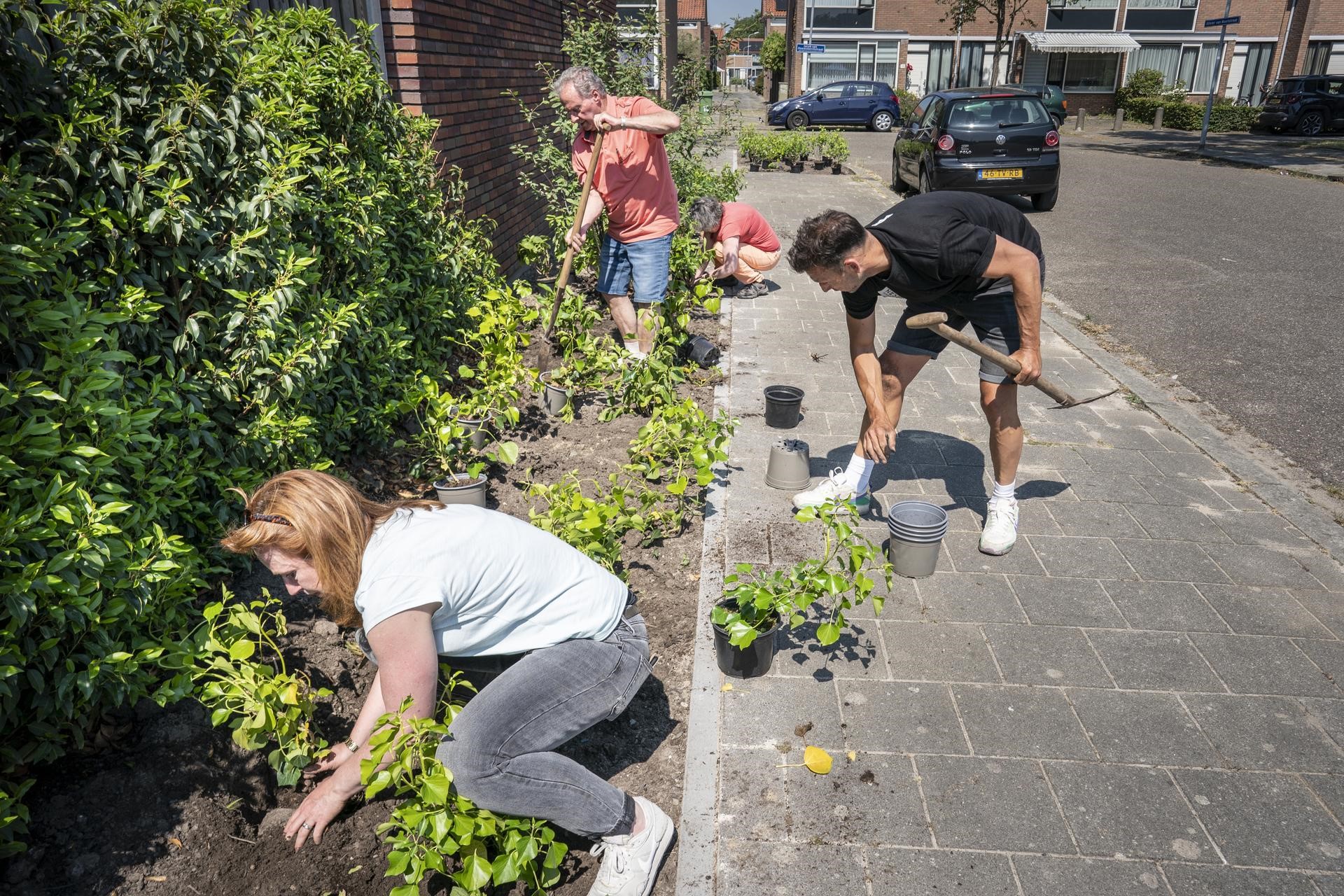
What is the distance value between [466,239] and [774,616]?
11.7 ft

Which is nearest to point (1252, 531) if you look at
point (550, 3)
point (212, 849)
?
point (212, 849)

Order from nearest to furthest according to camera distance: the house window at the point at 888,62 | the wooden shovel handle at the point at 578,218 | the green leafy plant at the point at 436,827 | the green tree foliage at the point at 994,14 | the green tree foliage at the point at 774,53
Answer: the green leafy plant at the point at 436,827 < the wooden shovel handle at the point at 578,218 < the green tree foliage at the point at 994,14 < the house window at the point at 888,62 < the green tree foliage at the point at 774,53

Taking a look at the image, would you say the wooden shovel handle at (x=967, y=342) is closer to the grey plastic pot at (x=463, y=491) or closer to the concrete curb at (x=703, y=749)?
the concrete curb at (x=703, y=749)

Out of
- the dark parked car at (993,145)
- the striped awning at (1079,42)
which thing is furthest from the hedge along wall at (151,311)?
the striped awning at (1079,42)

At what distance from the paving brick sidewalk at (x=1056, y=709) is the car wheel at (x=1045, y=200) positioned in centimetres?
1014

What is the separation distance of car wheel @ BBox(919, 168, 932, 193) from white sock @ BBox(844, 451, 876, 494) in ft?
34.0

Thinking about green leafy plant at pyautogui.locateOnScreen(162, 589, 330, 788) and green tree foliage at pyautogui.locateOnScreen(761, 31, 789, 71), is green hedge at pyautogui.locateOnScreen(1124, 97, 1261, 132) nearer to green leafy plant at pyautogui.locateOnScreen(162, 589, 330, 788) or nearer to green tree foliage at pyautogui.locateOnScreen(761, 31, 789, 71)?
green tree foliage at pyautogui.locateOnScreen(761, 31, 789, 71)

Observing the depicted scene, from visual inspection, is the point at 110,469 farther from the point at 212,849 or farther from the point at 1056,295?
the point at 1056,295

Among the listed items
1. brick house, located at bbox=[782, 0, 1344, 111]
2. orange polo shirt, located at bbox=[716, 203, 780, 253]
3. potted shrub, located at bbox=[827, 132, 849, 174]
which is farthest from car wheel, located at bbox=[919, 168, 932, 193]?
brick house, located at bbox=[782, 0, 1344, 111]

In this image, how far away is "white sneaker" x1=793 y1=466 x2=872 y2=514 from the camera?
4410 millimetres

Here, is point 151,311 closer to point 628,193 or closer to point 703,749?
point 703,749

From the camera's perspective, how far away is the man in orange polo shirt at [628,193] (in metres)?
5.47

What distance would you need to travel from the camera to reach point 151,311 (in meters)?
2.88

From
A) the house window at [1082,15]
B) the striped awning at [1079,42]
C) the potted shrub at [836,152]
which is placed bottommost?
the potted shrub at [836,152]
